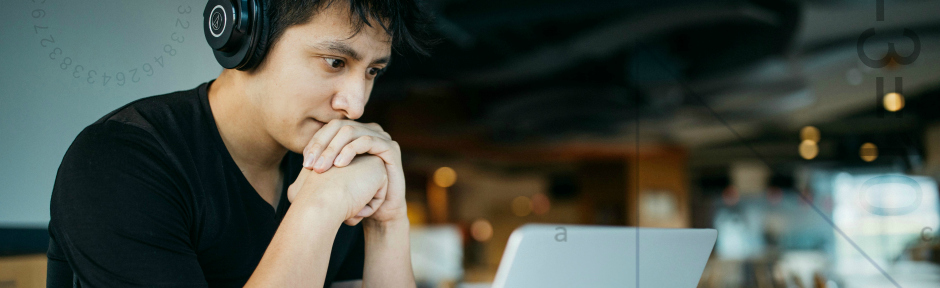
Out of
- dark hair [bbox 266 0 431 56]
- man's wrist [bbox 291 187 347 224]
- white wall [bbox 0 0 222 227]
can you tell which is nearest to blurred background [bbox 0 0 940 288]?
white wall [bbox 0 0 222 227]

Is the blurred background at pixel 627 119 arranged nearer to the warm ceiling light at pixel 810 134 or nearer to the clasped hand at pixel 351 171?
the warm ceiling light at pixel 810 134

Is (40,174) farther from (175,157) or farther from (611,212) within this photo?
(611,212)

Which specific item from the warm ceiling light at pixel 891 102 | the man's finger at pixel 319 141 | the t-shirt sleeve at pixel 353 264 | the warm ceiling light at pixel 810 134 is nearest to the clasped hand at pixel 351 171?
the man's finger at pixel 319 141

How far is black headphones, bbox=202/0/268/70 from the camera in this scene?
0.83m

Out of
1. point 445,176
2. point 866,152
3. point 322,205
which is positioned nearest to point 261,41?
point 322,205

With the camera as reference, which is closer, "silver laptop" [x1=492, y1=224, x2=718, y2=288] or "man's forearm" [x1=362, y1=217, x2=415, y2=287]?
"silver laptop" [x1=492, y1=224, x2=718, y2=288]

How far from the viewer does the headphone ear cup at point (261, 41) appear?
2.75ft

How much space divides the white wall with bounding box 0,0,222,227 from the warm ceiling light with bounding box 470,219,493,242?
915 cm

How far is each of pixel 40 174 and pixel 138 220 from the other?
0.40 metres

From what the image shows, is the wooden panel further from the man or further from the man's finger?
the man's finger

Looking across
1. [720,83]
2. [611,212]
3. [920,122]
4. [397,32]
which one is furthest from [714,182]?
[397,32]

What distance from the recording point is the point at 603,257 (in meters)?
0.74

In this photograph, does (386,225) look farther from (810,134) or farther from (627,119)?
(810,134)

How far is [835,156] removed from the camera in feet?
24.9
